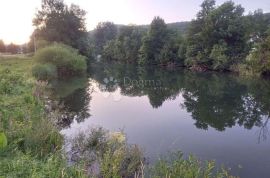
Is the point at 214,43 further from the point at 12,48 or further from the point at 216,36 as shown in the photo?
the point at 12,48

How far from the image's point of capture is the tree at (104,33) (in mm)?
123062

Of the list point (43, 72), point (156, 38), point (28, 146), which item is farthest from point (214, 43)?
point (28, 146)

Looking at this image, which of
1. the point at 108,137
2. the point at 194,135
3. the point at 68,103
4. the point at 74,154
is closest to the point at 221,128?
the point at 194,135

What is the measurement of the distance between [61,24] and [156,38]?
808 inches

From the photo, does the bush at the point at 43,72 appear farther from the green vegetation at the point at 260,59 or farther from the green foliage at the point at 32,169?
the green vegetation at the point at 260,59

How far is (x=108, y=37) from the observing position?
4884 inches

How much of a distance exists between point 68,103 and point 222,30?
3512cm

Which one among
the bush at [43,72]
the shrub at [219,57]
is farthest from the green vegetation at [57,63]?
the shrub at [219,57]

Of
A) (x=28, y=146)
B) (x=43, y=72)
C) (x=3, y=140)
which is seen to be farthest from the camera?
(x=43, y=72)

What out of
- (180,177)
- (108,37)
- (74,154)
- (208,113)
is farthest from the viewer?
(108,37)

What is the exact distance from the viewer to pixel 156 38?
215ft

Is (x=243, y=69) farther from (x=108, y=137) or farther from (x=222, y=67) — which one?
(x=108, y=137)

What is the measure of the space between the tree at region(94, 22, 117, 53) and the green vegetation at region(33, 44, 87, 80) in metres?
82.1

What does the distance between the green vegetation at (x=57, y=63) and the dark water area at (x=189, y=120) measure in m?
4.54
